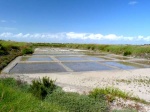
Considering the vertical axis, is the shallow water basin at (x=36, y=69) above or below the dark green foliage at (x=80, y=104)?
below

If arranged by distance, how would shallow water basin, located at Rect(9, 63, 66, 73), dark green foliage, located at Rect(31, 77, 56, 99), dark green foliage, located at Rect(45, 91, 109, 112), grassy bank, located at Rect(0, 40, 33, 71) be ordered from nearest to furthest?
dark green foliage, located at Rect(45, 91, 109, 112) → dark green foliage, located at Rect(31, 77, 56, 99) → shallow water basin, located at Rect(9, 63, 66, 73) → grassy bank, located at Rect(0, 40, 33, 71)

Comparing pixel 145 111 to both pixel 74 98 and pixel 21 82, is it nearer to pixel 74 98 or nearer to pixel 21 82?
pixel 74 98


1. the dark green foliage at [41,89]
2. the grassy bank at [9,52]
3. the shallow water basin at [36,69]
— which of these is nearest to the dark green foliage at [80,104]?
the dark green foliage at [41,89]

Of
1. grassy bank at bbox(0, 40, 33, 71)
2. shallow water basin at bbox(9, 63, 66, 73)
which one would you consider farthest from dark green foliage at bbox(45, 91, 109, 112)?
grassy bank at bbox(0, 40, 33, 71)

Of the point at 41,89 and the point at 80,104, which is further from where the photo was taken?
the point at 41,89

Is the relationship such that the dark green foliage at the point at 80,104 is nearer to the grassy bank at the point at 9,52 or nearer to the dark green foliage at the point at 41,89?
the dark green foliage at the point at 41,89

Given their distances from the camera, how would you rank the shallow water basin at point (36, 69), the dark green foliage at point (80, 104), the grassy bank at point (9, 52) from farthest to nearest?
the grassy bank at point (9, 52) → the shallow water basin at point (36, 69) → the dark green foliage at point (80, 104)

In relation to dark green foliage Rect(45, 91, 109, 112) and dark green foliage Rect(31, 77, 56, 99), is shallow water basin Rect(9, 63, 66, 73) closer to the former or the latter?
dark green foliage Rect(31, 77, 56, 99)

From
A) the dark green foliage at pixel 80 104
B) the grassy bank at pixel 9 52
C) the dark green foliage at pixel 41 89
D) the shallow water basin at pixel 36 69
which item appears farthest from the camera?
the grassy bank at pixel 9 52

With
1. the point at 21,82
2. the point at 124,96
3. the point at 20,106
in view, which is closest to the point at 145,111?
the point at 124,96

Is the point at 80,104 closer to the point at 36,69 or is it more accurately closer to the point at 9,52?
the point at 36,69

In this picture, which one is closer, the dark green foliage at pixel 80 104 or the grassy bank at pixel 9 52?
Result: the dark green foliage at pixel 80 104

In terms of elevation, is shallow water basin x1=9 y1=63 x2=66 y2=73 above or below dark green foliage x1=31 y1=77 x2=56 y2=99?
below

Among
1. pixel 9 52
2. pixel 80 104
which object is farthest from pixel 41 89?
pixel 9 52
